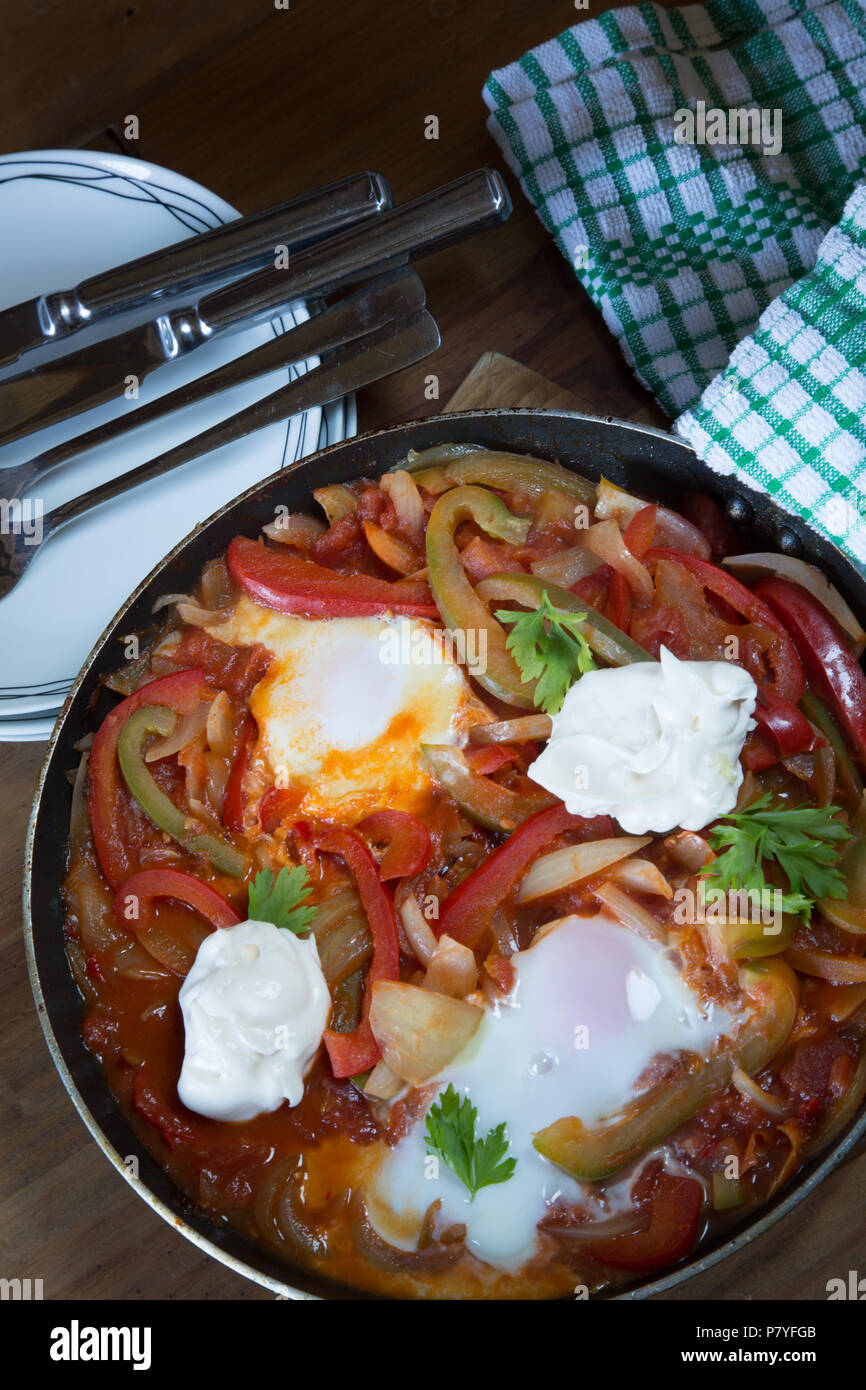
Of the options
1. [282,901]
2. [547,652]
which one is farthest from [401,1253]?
[547,652]

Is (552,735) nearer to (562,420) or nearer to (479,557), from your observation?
(479,557)

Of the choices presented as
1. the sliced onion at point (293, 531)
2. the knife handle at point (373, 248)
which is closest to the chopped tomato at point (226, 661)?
the sliced onion at point (293, 531)

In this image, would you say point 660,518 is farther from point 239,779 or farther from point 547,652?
point 239,779

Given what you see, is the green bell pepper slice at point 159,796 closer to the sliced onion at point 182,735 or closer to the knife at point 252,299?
the sliced onion at point 182,735
